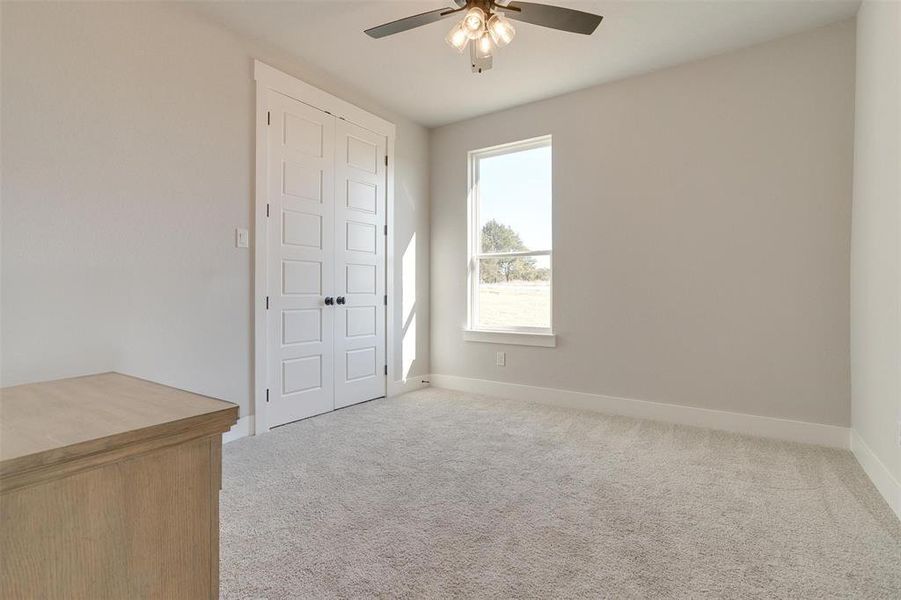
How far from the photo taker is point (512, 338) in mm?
4176

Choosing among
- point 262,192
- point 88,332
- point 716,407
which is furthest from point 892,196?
point 88,332

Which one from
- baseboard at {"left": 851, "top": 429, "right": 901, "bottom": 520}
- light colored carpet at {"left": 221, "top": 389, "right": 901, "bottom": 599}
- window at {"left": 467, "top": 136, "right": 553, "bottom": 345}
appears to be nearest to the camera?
light colored carpet at {"left": 221, "top": 389, "right": 901, "bottom": 599}

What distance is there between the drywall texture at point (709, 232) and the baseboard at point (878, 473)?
0.25 m

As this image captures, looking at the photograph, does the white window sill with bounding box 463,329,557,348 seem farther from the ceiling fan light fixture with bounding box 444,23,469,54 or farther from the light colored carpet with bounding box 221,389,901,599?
the ceiling fan light fixture with bounding box 444,23,469,54

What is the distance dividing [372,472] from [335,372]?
142cm

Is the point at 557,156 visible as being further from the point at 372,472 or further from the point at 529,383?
the point at 372,472

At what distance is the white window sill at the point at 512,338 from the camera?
3.98m

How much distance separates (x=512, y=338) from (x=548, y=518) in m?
2.31

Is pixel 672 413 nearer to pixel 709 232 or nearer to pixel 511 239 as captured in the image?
pixel 709 232

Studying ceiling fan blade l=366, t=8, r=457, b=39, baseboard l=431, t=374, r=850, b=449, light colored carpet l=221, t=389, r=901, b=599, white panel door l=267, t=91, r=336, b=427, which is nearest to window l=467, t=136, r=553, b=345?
baseboard l=431, t=374, r=850, b=449

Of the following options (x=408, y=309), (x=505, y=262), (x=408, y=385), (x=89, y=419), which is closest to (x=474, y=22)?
(x=89, y=419)

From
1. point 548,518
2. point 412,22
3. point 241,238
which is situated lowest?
point 548,518

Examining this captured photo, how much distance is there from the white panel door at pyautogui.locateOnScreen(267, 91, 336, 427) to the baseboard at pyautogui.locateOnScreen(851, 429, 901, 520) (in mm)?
3437

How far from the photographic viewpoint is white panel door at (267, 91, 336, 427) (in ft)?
10.6
